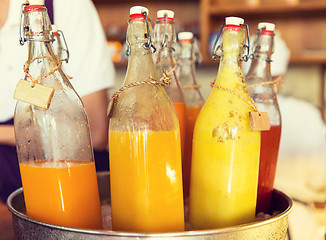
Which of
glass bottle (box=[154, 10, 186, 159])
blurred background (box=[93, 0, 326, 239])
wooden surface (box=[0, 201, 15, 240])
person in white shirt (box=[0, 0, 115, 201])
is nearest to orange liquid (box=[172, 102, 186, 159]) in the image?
glass bottle (box=[154, 10, 186, 159])

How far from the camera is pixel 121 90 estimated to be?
16.3 inches

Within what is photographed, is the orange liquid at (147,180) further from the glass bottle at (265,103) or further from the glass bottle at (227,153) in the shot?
the glass bottle at (265,103)

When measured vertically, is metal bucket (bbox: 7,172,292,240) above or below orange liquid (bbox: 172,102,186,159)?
below

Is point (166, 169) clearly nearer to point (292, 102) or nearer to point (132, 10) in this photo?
point (132, 10)

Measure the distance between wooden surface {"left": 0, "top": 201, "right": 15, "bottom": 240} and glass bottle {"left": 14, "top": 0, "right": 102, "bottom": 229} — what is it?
0.16 metres

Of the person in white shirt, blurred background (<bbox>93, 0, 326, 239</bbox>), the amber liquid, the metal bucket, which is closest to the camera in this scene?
the metal bucket

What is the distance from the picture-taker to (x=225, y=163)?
1.35 ft

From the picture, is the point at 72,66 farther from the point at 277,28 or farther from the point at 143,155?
the point at 277,28

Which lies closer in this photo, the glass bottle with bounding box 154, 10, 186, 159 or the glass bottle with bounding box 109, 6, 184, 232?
the glass bottle with bounding box 109, 6, 184, 232

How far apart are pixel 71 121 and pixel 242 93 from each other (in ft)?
0.66

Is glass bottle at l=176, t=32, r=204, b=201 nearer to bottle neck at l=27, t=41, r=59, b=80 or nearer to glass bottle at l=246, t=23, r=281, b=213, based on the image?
glass bottle at l=246, t=23, r=281, b=213

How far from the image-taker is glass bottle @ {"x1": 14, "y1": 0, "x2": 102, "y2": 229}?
1.30 feet

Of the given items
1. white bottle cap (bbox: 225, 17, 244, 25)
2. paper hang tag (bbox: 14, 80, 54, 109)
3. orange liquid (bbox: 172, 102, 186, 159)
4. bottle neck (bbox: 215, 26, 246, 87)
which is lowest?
orange liquid (bbox: 172, 102, 186, 159)

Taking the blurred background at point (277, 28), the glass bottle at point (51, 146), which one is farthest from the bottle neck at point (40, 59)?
the blurred background at point (277, 28)
